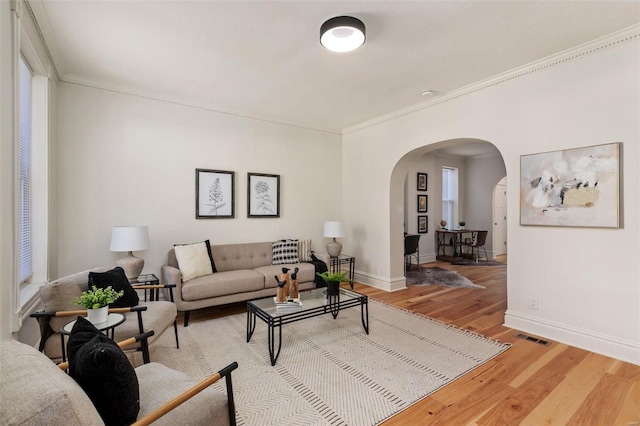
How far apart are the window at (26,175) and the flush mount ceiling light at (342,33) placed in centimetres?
247

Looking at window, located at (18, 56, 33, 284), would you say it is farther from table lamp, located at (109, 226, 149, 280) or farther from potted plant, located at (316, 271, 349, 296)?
potted plant, located at (316, 271, 349, 296)

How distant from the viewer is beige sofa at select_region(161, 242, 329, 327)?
3.38 meters

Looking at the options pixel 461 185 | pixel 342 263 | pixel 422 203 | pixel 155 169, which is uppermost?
pixel 461 185

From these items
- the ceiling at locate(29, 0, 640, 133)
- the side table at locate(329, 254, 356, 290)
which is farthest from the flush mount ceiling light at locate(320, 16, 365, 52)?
the side table at locate(329, 254, 356, 290)

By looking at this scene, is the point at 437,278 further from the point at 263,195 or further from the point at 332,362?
the point at 332,362

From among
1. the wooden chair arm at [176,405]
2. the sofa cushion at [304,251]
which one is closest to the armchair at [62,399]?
the wooden chair arm at [176,405]

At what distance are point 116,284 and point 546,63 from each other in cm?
443

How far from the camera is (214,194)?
14.3 ft

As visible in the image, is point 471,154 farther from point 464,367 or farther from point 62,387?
point 62,387

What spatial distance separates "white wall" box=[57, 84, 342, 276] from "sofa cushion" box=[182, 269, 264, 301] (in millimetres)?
830

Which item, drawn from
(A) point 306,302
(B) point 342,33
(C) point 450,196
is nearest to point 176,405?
(A) point 306,302

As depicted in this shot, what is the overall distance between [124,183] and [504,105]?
14.9ft

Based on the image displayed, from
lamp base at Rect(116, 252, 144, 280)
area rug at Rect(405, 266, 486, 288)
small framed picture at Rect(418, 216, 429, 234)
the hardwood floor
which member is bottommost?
the hardwood floor

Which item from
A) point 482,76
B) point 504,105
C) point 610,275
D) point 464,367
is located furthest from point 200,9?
point 610,275
